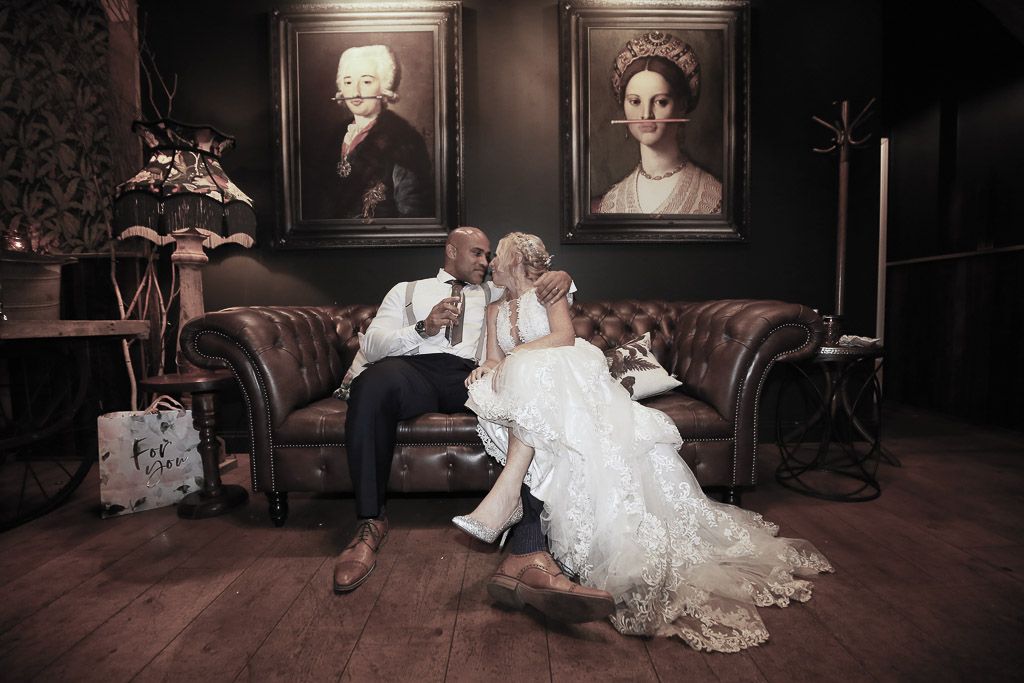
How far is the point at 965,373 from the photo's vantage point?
4094 millimetres

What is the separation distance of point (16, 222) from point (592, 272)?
11.4ft

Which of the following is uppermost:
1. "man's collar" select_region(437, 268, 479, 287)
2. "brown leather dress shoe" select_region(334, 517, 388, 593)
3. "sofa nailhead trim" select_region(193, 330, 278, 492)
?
"man's collar" select_region(437, 268, 479, 287)

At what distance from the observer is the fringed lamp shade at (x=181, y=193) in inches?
97.2

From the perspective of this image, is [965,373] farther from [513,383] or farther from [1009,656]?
[513,383]

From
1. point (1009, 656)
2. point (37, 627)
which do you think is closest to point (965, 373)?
point (1009, 656)

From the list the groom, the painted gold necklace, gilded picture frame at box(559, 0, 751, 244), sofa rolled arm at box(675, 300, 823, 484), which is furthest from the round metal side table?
the groom

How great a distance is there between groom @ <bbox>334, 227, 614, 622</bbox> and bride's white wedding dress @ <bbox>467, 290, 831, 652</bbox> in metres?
0.12

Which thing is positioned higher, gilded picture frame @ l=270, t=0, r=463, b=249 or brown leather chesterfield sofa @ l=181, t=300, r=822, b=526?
gilded picture frame @ l=270, t=0, r=463, b=249

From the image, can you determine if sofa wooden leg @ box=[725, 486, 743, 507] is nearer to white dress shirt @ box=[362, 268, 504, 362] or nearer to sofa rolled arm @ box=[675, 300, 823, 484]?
sofa rolled arm @ box=[675, 300, 823, 484]

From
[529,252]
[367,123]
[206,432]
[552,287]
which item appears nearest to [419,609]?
[552,287]

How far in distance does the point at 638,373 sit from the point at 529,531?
104 cm

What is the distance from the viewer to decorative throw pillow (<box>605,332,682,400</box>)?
240 cm

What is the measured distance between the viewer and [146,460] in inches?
93.7

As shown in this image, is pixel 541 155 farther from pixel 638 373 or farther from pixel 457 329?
pixel 638 373
